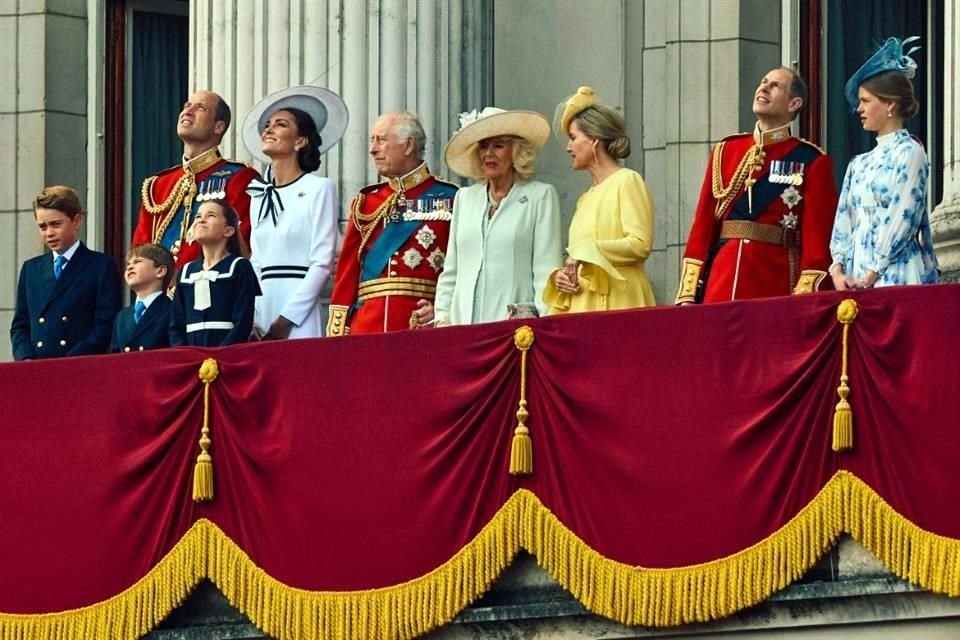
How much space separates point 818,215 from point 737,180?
463mm

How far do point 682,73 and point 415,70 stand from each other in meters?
2.03

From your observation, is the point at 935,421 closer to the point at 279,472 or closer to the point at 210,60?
the point at 279,472

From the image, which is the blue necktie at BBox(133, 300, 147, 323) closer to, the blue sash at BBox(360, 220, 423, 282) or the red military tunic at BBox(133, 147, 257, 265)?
the red military tunic at BBox(133, 147, 257, 265)

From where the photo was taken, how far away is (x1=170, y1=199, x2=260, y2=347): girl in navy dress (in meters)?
19.2

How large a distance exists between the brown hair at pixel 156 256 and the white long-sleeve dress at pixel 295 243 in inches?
18.1

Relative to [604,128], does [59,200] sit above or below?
below

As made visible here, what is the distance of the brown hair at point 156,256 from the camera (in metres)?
19.8

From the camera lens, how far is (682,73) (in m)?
22.6

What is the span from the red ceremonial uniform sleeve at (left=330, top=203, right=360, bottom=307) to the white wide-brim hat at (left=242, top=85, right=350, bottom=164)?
760 millimetres

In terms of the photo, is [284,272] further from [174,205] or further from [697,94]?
[697,94]

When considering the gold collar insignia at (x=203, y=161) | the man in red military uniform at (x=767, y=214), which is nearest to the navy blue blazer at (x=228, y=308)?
the gold collar insignia at (x=203, y=161)

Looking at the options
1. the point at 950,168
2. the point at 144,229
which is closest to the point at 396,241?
the point at 144,229

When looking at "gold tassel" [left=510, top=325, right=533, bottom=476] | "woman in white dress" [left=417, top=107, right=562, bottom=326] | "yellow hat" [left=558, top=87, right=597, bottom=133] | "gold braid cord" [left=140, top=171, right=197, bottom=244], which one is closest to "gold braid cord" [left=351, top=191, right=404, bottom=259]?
"woman in white dress" [left=417, top=107, right=562, bottom=326]

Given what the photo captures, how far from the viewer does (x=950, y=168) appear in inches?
773
